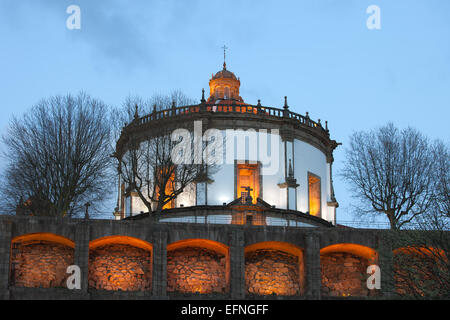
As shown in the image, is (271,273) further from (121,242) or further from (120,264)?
(121,242)

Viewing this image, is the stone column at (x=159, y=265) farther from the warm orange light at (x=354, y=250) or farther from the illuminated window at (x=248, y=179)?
the illuminated window at (x=248, y=179)

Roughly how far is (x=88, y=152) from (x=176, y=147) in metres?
6.80

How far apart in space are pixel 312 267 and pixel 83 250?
14.9 meters

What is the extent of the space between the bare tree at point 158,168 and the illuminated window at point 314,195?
10.2 m

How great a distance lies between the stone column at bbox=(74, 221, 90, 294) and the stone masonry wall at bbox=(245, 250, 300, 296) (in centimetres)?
1092

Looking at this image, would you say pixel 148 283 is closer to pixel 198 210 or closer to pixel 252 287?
pixel 252 287

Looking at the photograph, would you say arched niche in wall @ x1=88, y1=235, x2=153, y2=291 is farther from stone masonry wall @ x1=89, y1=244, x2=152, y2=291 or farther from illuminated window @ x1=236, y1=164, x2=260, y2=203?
illuminated window @ x1=236, y1=164, x2=260, y2=203

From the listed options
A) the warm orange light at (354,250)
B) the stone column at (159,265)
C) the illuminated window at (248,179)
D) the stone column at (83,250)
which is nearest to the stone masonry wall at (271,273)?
the warm orange light at (354,250)

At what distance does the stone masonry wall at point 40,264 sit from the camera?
4628 cm

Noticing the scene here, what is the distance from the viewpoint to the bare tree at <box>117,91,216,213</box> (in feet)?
180

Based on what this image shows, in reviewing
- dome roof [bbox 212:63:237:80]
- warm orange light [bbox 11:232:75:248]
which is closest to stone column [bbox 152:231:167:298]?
warm orange light [bbox 11:232:75:248]

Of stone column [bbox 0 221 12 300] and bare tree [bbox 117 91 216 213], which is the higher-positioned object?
bare tree [bbox 117 91 216 213]

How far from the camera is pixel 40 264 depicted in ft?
155

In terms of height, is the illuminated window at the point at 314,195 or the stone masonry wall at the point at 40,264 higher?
the illuminated window at the point at 314,195
